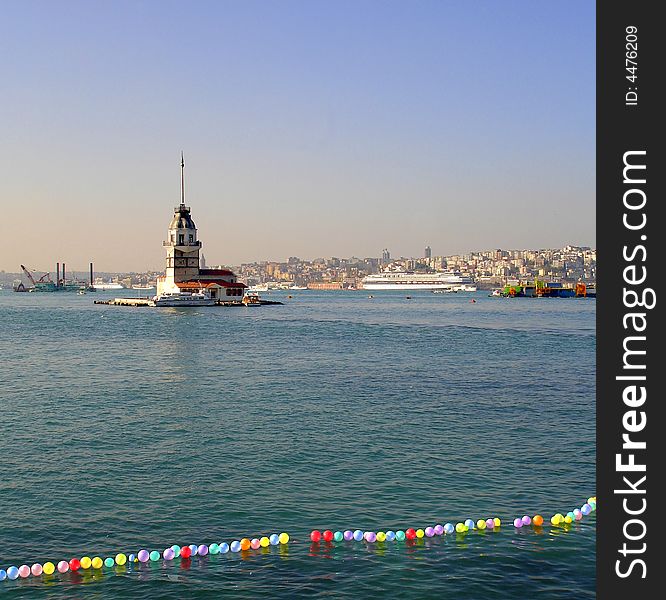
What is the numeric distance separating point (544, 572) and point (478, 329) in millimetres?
74384

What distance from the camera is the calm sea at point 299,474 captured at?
47.7 feet

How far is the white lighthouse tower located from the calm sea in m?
108

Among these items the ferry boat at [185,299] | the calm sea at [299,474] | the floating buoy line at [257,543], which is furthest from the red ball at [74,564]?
the ferry boat at [185,299]

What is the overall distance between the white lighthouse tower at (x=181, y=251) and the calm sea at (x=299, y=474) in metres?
108

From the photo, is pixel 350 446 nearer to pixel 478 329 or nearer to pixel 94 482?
pixel 94 482

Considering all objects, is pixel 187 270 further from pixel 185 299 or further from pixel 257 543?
pixel 257 543

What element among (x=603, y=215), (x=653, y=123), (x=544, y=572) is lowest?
(x=544, y=572)

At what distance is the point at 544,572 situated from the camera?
14.6 metres

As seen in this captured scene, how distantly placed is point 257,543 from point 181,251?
141559mm

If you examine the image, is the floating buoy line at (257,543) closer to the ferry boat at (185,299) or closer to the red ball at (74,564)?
the red ball at (74,564)

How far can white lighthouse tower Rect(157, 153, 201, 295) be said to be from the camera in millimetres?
153125

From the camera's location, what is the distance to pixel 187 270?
154 metres

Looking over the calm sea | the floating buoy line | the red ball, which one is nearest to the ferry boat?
the calm sea

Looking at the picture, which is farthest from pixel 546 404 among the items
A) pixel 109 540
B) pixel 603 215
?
pixel 603 215
